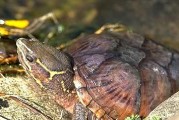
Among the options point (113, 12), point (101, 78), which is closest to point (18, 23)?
point (101, 78)

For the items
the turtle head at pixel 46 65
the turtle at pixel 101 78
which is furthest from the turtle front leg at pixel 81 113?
the turtle head at pixel 46 65

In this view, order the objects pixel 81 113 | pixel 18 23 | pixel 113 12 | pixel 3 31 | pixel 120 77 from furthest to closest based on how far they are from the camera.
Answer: pixel 113 12 < pixel 18 23 < pixel 3 31 < pixel 120 77 < pixel 81 113

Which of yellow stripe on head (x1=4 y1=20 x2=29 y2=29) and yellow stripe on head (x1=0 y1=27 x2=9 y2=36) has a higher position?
yellow stripe on head (x1=0 y1=27 x2=9 y2=36)

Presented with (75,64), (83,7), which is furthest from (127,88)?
(83,7)

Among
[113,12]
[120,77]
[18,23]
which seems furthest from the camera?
[113,12]

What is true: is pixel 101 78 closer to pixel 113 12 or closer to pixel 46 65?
pixel 46 65

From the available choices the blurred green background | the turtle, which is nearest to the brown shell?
the turtle

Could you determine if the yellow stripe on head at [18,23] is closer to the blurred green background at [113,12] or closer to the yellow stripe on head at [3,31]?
the yellow stripe on head at [3,31]

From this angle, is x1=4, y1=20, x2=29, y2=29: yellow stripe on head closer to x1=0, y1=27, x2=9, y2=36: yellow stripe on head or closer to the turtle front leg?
x1=0, y1=27, x2=9, y2=36: yellow stripe on head
